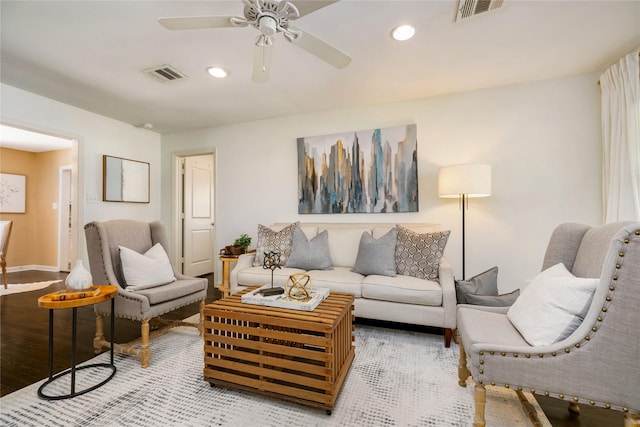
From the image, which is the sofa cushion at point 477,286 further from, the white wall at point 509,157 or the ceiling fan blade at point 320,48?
the ceiling fan blade at point 320,48

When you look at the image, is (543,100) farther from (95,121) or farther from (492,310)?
(95,121)

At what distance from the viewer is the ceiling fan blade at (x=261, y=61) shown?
173cm

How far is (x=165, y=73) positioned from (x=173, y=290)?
1.97 meters

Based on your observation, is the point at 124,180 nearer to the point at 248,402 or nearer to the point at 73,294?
the point at 73,294

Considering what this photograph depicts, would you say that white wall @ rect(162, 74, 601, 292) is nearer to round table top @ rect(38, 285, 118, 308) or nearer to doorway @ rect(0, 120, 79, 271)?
round table top @ rect(38, 285, 118, 308)

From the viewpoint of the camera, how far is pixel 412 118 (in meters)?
3.24

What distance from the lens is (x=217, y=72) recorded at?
2.60 metres

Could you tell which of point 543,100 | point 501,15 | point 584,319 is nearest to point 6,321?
point 584,319

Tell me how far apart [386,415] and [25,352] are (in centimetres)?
266

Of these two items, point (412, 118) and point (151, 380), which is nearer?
point (151, 380)

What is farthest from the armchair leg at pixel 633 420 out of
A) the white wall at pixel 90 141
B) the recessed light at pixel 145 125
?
the recessed light at pixel 145 125

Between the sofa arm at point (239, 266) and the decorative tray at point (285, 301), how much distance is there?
121 centimetres

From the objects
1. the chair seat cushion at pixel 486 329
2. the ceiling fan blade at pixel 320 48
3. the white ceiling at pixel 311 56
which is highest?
the white ceiling at pixel 311 56

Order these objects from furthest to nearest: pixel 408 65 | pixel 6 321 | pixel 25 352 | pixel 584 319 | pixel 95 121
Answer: pixel 95 121 < pixel 6 321 < pixel 408 65 < pixel 25 352 < pixel 584 319
